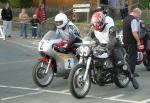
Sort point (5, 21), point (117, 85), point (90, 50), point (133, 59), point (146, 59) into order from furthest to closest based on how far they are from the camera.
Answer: point (5, 21) < point (146, 59) < point (133, 59) < point (117, 85) < point (90, 50)

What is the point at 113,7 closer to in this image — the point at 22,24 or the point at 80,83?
the point at 22,24

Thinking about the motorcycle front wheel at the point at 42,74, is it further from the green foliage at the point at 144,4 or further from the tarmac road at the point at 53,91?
the green foliage at the point at 144,4

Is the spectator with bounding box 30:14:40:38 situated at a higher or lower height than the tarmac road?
higher

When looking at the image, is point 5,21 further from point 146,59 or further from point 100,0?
point 146,59

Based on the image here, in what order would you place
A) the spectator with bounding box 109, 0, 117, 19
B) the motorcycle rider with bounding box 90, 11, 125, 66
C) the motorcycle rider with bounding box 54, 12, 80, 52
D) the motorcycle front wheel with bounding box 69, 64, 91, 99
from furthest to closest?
the spectator with bounding box 109, 0, 117, 19 < the motorcycle rider with bounding box 54, 12, 80, 52 < the motorcycle rider with bounding box 90, 11, 125, 66 < the motorcycle front wheel with bounding box 69, 64, 91, 99

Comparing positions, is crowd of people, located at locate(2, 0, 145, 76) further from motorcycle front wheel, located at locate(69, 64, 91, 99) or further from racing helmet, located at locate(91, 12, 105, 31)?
motorcycle front wheel, located at locate(69, 64, 91, 99)

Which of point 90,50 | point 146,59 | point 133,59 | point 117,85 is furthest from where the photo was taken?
point 146,59

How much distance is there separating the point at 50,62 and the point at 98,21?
1.46 meters

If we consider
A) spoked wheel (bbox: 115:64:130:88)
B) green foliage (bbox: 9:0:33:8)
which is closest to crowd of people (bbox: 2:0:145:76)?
spoked wheel (bbox: 115:64:130:88)

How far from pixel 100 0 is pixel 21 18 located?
432cm

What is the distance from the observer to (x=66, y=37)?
12156 millimetres

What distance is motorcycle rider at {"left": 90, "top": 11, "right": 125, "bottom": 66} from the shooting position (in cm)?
1109

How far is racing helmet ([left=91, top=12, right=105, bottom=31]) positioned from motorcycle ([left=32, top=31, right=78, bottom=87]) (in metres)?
0.93

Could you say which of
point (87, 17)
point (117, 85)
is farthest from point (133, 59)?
point (87, 17)
